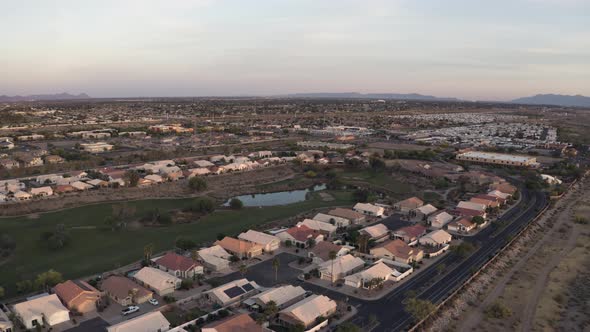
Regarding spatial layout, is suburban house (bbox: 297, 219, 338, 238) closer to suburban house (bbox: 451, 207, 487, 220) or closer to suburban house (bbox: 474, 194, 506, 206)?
suburban house (bbox: 451, 207, 487, 220)

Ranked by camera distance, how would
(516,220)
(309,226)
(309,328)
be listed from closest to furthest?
(309,328) → (309,226) → (516,220)

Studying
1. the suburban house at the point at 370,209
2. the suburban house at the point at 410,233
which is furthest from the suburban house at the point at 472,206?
the suburban house at the point at 410,233

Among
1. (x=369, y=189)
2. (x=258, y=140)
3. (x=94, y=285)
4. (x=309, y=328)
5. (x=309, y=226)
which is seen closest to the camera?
(x=309, y=328)

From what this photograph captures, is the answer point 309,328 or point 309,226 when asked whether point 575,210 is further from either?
point 309,328

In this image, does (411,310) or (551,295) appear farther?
(551,295)

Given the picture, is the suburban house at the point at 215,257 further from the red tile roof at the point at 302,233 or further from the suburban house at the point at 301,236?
the red tile roof at the point at 302,233

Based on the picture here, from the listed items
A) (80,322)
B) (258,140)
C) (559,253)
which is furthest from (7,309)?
(258,140)

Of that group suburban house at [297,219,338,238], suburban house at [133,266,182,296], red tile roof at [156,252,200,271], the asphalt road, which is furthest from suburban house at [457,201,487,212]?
suburban house at [133,266,182,296]
